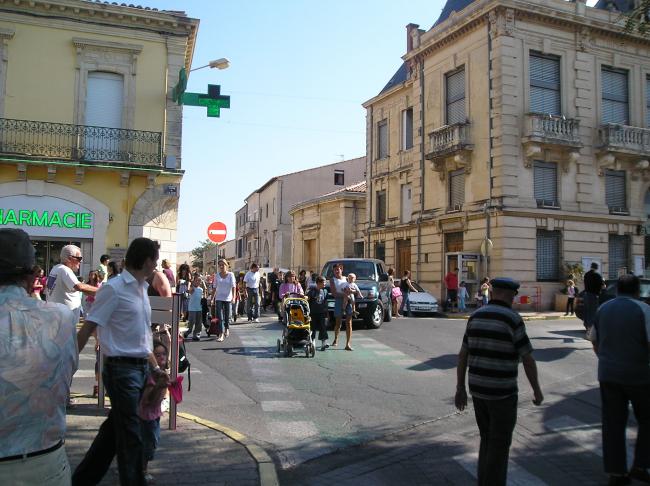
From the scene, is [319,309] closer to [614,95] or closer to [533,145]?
[533,145]

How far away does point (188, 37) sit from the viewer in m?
20.0

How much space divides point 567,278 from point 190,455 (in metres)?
22.8

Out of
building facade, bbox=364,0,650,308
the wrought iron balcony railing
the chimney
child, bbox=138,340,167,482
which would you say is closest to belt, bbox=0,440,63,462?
child, bbox=138,340,167,482

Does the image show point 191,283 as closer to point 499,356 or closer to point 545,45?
point 499,356

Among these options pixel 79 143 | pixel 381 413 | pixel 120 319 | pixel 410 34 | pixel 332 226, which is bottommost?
pixel 381 413

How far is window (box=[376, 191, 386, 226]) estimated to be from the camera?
34719 mm

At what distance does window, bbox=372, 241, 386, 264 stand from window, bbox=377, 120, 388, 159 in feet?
16.4

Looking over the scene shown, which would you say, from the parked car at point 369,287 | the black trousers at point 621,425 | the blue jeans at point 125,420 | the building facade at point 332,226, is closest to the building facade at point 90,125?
the parked car at point 369,287

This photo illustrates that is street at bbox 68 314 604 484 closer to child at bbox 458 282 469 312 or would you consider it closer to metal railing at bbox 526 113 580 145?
child at bbox 458 282 469 312

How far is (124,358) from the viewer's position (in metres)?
4.27

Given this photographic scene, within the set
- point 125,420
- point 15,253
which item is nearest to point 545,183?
point 125,420

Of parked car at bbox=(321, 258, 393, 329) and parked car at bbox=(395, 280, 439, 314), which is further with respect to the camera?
parked car at bbox=(395, 280, 439, 314)

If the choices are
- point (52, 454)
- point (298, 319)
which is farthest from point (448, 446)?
point (298, 319)

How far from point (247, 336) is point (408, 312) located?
32.8 ft
